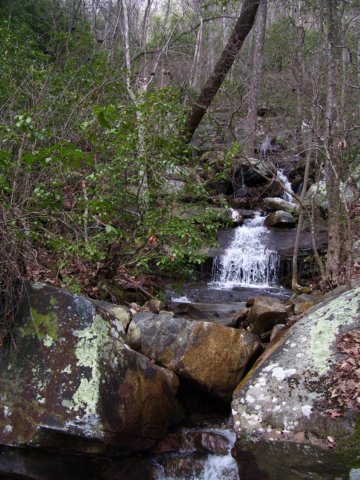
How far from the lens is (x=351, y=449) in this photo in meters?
3.51

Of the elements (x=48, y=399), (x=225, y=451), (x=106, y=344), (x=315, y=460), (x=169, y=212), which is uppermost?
(x=169, y=212)

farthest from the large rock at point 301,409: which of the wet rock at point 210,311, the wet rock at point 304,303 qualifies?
the wet rock at point 210,311

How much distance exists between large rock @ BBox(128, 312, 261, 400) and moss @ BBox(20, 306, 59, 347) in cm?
147

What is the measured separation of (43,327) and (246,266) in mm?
8049

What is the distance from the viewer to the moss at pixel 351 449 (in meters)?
3.41

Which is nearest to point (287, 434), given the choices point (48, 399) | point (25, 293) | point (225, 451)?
point (225, 451)

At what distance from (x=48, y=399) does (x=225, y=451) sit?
1.72 metres

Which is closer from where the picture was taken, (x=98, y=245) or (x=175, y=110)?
(x=98, y=245)

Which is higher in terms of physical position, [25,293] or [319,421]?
[25,293]

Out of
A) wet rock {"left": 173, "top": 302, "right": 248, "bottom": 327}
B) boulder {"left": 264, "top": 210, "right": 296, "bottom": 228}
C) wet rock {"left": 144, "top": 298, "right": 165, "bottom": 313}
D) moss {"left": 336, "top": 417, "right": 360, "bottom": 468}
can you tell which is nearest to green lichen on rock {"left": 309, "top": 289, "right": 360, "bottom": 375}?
moss {"left": 336, "top": 417, "right": 360, "bottom": 468}

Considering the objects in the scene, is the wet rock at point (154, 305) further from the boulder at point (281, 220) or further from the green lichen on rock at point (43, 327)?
the boulder at point (281, 220)

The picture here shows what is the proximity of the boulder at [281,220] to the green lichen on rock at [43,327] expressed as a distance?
9.86 metres

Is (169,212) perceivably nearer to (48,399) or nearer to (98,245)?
(98,245)

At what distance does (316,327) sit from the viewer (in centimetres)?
471
